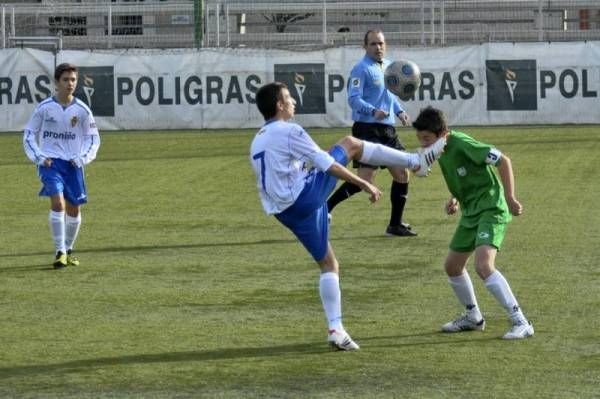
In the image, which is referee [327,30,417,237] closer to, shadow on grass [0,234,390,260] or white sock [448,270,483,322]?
shadow on grass [0,234,390,260]

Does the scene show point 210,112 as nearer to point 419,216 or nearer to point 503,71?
point 503,71

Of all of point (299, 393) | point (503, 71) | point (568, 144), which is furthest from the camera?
point (503, 71)

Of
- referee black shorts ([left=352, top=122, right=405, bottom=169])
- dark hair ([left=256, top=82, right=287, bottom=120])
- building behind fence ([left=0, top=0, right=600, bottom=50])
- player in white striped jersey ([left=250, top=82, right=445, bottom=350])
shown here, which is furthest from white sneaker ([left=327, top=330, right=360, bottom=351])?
building behind fence ([left=0, top=0, right=600, bottom=50])

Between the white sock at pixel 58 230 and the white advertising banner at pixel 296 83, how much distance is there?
56.8ft

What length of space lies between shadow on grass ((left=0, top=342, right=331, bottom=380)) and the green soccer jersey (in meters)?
1.39

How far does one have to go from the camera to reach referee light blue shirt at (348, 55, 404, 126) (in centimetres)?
1491

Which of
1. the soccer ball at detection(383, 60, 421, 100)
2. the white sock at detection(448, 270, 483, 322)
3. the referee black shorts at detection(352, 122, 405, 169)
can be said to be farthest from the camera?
the referee black shorts at detection(352, 122, 405, 169)

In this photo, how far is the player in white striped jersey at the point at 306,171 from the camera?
8.77 m

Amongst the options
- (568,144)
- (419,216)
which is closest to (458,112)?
(568,144)

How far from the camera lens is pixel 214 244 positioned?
14211mm

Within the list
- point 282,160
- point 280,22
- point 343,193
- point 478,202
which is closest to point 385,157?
point 282,160

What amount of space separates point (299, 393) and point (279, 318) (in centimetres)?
235

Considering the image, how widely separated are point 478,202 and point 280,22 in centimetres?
2920

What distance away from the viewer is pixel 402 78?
13867mm
